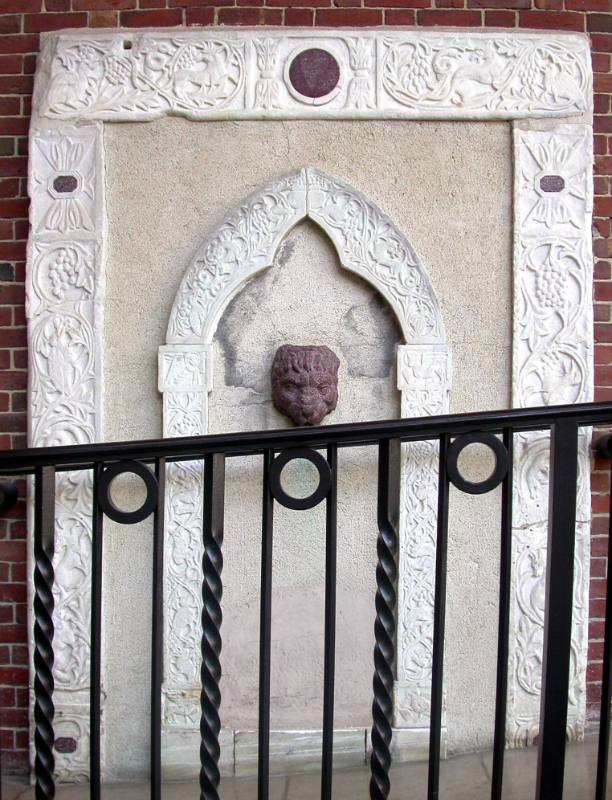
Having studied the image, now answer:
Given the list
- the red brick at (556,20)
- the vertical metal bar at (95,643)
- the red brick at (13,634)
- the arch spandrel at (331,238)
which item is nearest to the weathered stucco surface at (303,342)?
the arch spandrel at (331,238)

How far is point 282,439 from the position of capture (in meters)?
1.71

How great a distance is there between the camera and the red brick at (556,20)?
3090 millimetres

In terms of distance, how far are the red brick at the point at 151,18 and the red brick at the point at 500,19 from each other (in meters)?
1.27

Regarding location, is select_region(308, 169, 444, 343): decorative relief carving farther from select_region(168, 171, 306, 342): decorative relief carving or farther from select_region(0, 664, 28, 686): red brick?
select_region(0, 664, 28, 686): red brick

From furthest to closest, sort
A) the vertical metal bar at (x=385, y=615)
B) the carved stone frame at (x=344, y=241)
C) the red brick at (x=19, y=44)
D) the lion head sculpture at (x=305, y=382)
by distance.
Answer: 1. the red brick at (x=19, y=44)
2. the carved stone frame at (x=344, y=241)
3. the lion head sculpture at (x=305, y=382)
4. the vertical metal bar at (x=385, y=615)

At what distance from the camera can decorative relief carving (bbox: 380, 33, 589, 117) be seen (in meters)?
3.04

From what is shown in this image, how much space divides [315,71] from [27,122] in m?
1.22

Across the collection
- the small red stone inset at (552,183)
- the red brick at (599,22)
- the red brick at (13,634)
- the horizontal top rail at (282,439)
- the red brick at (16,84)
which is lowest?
the red brick at (13,634)

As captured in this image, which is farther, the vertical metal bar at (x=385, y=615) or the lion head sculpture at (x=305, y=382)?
the lion head sculpture at (x=305, y=382)

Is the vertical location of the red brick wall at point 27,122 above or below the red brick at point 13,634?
above

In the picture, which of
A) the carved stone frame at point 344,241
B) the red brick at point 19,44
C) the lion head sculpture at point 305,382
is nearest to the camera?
the lion head sculpture at point 305,382

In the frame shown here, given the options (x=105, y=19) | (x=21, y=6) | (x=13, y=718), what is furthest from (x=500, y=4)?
(x=13, y=718)

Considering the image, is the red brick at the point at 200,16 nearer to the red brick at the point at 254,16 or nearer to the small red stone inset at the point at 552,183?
the red brick at the point at 254,16

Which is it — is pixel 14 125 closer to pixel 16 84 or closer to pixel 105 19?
pixel 16 84
